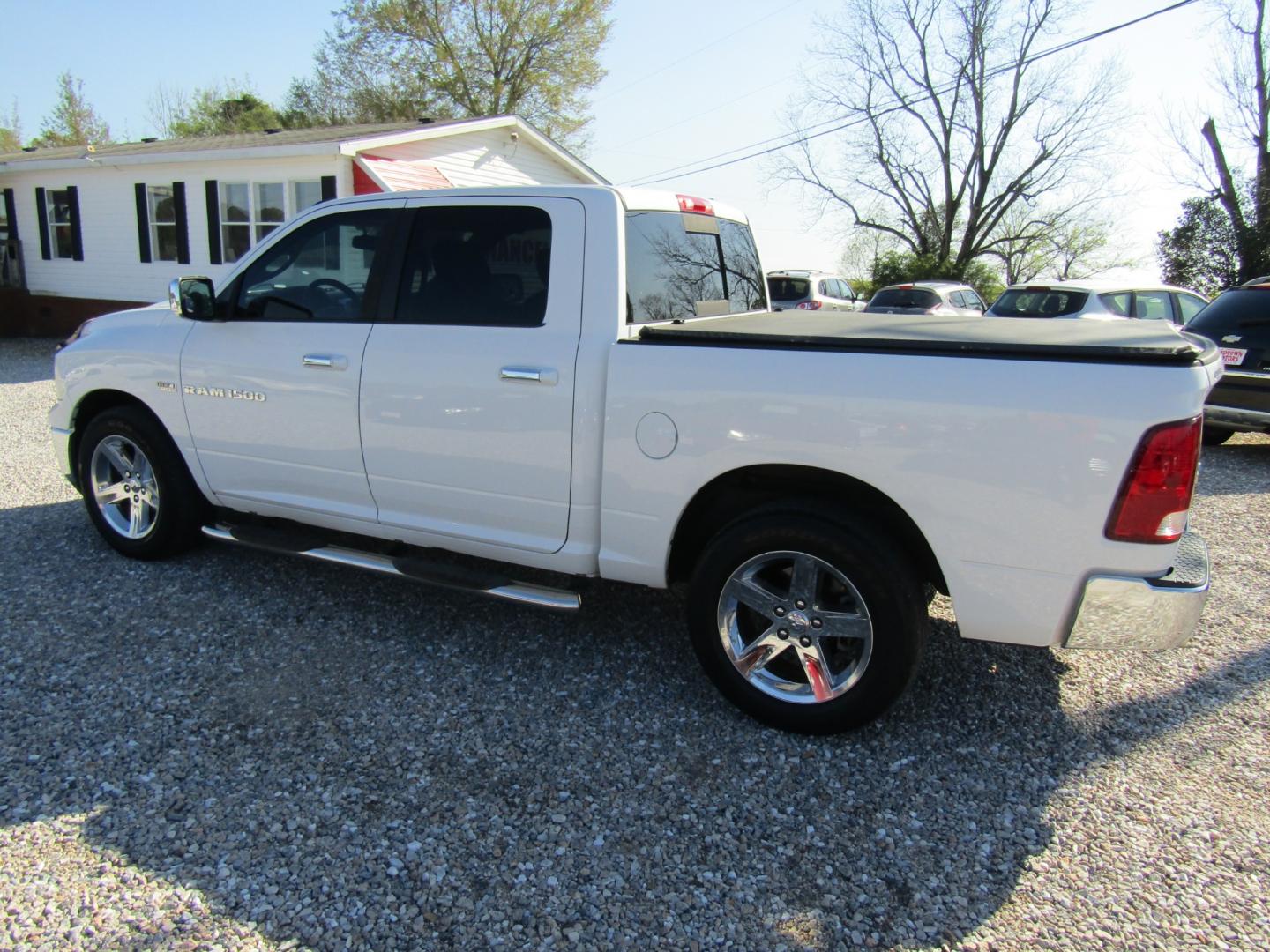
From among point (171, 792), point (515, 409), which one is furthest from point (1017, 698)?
point (171, 792)

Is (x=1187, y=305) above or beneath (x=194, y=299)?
above

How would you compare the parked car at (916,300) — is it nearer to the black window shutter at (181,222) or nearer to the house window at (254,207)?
the house window at (254,207)

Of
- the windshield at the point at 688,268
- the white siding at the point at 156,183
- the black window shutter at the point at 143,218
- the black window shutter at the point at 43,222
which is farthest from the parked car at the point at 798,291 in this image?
the black window shutter at the point at 43,222

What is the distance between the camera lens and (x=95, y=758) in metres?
3.02

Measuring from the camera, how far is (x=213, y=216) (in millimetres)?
14508

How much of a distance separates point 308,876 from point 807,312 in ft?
11.3

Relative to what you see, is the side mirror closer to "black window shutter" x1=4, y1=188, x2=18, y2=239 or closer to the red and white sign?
the red and white sign

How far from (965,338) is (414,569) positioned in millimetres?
2428

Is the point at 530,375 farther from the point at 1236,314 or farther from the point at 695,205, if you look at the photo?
the point at 1236,314

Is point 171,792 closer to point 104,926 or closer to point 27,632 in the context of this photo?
point 104,926

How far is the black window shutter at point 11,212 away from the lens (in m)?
17.3

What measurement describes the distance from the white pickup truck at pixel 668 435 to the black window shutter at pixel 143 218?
12.4 meters

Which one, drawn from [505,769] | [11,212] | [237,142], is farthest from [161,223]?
[505,769]

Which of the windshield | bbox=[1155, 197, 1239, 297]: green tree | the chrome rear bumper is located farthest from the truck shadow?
bbox=[1155, 197, 1239, 297]: green tree
